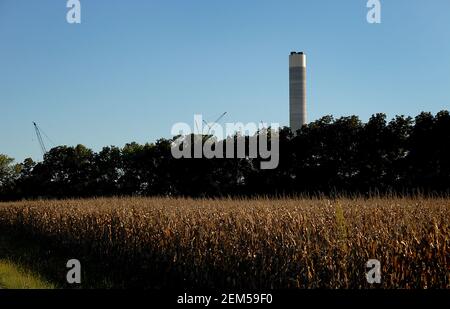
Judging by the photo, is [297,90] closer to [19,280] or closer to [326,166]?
[326,166]

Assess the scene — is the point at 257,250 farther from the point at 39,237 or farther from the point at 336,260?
the point at 39,237

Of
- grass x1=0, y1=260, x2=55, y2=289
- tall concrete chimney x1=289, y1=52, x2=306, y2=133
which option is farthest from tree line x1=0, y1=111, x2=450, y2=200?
grass x1=0, y1=260, x2=55, y2=289

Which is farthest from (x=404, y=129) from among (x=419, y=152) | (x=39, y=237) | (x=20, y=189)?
(x=20, y=189)

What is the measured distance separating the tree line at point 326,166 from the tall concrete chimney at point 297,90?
25054 millimetres

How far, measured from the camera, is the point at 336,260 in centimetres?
923

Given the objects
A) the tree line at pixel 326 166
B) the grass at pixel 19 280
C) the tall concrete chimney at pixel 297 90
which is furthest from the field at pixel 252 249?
the tall concrete chimney at pixel 297 90

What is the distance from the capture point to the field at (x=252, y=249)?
339 inches

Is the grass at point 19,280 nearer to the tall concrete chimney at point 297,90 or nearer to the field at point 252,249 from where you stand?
the field at point 252,249

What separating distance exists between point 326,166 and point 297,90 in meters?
35.8

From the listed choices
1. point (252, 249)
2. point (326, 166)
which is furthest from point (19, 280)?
point (326, 166)

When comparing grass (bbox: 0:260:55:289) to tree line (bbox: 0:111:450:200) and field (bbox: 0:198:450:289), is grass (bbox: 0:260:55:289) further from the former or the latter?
tree line (bbox: 0:111:450:200)

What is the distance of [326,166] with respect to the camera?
53.6m

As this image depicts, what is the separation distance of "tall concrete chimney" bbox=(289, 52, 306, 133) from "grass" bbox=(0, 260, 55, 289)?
72284 mm

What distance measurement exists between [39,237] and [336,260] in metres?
19.5
